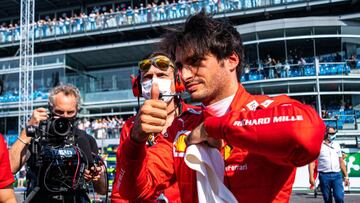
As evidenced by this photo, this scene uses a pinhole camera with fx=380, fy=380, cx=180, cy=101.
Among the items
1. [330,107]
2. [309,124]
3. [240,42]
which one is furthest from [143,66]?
[330,107]

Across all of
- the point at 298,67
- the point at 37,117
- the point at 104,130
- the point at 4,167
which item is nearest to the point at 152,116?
the point at 4,167

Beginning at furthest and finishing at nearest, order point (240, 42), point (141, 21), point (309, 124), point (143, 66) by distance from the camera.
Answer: point (141, 21)
point (143, 66)
point (240, 42)
point (309, 124)

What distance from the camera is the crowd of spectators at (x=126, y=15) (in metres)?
27.2

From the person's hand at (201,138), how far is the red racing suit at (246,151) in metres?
0.07

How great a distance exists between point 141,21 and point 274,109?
29448 mm

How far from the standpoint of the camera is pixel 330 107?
2439 cm

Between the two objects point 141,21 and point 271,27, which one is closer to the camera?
point 271,27

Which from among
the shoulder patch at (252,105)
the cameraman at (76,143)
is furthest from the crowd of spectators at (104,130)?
the shoulder patch at (252,105)

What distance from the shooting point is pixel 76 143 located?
3.54m

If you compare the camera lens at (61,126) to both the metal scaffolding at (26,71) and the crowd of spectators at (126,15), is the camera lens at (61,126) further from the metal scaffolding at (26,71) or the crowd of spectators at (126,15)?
the metal scaffolding at (26,71)

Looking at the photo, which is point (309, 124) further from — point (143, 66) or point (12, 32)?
point (12, 32)

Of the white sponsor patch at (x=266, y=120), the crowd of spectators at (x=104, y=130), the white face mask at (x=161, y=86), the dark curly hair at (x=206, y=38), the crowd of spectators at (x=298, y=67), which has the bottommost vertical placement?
the crowd of spectators at (x=104, y=130)

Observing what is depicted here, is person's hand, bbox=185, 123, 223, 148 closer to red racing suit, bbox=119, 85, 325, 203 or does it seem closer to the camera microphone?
red racing suit, bbox=119, 85, 325, 203

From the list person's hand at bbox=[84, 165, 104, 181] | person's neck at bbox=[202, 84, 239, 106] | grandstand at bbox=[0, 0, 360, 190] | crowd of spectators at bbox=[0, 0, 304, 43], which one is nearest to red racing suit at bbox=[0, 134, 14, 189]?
person's hand at bbox=[84, 165, 104, 181]
